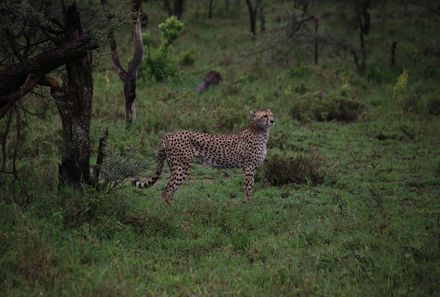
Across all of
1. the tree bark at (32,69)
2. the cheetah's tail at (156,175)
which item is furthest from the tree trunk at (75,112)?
the cheetah's tail at (156,175)

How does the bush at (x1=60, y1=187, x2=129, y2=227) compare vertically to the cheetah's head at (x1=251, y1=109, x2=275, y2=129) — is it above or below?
below

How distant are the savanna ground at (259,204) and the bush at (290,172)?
3cm

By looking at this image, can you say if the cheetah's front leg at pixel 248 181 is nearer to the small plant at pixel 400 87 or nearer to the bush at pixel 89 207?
the bush at pixel 89 207

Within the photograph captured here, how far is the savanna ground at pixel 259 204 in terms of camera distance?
6520 millimetres

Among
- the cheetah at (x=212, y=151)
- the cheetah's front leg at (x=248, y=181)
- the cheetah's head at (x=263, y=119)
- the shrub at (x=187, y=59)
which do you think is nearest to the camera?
the cheetah at (x=212, y=151)

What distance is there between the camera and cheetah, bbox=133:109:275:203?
988 centimetres

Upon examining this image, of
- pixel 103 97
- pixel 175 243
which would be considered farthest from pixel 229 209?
pixel 103 97

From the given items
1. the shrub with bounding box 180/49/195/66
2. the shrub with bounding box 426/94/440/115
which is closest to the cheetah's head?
the shrub with bounding box 426/94/440/115

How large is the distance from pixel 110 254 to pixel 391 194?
524cm

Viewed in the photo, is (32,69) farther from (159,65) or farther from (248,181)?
(159,65)

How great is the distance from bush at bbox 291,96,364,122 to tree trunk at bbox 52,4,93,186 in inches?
305

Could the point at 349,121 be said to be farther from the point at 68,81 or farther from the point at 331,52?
the point at 68,81

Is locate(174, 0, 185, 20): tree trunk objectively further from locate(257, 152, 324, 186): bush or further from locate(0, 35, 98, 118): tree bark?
locate(0, 35, 98, 118): tree bark

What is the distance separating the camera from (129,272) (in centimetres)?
653
